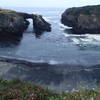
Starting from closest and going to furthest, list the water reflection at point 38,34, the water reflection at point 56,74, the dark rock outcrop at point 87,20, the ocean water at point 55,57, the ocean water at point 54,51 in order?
the water reflection at point 56,74 → the ocean water at point 55,57 → the ocean water at point 54,51 → the water reflection at point 38,34 → the dark rock outcrop at point 87,20

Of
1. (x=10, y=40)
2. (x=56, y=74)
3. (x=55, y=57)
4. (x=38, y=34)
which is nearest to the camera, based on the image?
(x=56, y=74)

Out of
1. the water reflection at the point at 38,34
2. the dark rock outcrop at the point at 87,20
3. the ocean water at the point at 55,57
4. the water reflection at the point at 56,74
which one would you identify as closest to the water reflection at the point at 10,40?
the ocean water at the point at 55,57

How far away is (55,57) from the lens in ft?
139

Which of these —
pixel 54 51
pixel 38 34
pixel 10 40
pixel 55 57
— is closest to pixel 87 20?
pixel 38 34

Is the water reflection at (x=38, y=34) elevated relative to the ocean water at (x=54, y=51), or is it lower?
lower

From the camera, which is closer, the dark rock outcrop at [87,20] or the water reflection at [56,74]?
the water reflection at [56,74]

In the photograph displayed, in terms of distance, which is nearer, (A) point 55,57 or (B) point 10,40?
(A) point 55,57

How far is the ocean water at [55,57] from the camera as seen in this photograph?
29922 millimetres

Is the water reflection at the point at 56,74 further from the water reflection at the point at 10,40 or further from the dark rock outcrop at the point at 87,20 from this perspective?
the dark rock outcrop at the point at 87,20

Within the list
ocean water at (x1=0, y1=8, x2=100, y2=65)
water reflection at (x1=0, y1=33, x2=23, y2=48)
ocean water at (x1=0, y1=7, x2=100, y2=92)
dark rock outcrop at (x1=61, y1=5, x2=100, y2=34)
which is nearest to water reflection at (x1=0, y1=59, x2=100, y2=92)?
ocean water at (x1=0, y1=7, x2=100, y2=92)

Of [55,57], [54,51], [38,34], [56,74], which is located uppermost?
[56,74]

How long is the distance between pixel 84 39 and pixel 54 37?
308 inches

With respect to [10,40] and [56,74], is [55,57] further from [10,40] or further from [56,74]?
[10,40]

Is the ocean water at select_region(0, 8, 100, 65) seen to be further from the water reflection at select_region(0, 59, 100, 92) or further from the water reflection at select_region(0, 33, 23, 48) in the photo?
the water reflection at select_region(0, 59, 100, 92)
